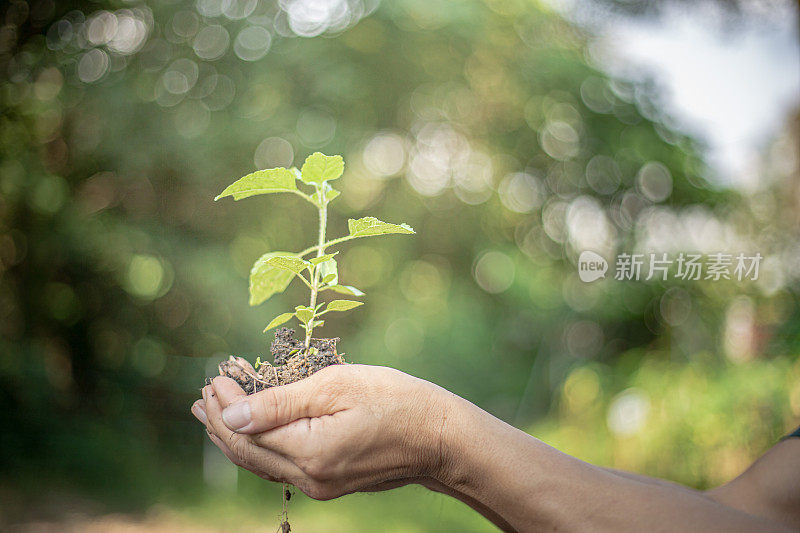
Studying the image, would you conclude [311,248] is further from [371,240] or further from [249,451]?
[371,240]

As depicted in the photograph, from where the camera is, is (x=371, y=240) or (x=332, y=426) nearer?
(x=332, y=426)

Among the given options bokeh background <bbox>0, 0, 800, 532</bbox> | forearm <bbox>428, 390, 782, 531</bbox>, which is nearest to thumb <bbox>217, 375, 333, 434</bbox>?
forearm <bbox>428, 390, 782, 531</bbox>

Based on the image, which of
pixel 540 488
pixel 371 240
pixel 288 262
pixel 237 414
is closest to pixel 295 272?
pixel 288 262

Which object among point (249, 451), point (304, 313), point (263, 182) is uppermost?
point (263, 182)

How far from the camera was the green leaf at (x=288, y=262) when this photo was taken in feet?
1.53

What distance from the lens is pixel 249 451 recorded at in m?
0.46

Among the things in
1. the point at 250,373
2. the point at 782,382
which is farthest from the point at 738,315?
the point at 250,373

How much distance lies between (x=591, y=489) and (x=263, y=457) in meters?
0.27

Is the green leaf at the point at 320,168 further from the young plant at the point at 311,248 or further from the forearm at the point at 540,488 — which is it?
the forearm at the point at 540,488

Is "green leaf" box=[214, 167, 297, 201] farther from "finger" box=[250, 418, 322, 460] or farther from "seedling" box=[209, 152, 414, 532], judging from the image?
"finger" box=[250, 418, 322, 460]

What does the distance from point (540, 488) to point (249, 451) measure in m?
0.23

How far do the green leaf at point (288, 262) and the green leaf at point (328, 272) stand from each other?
2 cm

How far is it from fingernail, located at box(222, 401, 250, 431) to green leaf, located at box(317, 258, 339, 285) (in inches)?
4.9

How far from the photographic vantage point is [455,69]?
194 cm
